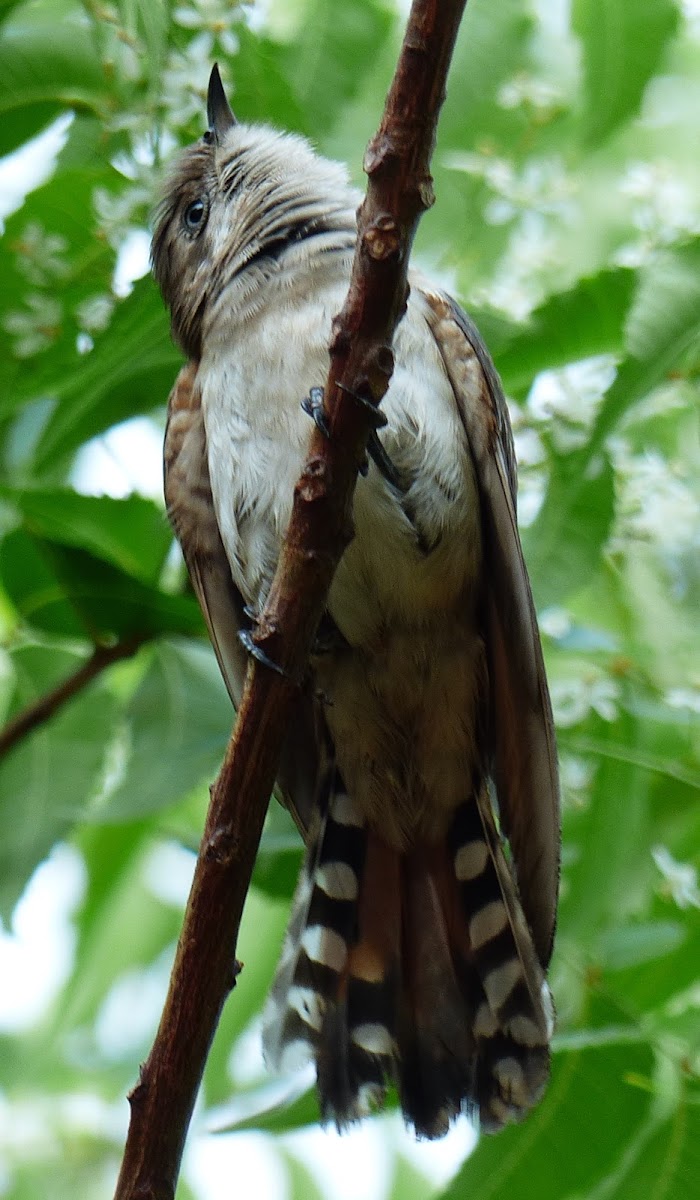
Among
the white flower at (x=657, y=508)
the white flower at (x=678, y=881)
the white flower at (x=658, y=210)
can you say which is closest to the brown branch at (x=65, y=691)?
the white flower at (x=657, y=508)

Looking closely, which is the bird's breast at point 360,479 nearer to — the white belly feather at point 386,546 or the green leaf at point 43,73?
the white belly feather at point 386,546

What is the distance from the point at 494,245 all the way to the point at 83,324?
122cm

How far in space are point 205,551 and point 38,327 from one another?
69 cm

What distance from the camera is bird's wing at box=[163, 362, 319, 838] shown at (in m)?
3.69

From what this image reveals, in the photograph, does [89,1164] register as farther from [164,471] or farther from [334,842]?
[164,471]

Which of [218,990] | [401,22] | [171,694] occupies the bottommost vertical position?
[218,990]

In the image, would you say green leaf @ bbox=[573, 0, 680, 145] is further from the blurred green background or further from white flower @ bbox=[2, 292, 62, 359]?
white flower @ bbox=[2, 292, 62, 359]

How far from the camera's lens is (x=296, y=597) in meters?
2.51

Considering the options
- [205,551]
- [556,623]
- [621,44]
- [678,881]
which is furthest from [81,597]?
[621,44]

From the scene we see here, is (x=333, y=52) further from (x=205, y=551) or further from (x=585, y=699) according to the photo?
(x=585, y=699)

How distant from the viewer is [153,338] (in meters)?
3.53

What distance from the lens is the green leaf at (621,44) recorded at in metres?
3.55

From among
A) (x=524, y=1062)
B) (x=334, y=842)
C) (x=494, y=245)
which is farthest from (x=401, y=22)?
(x=524, y=1062)

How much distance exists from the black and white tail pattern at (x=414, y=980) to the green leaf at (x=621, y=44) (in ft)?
5.85
